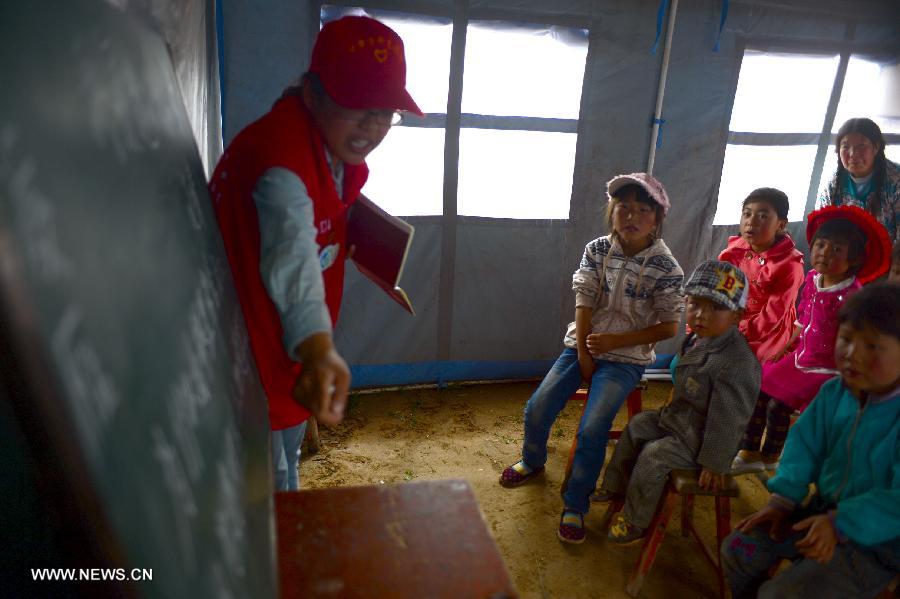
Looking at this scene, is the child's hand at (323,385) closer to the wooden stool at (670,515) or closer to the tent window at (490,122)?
the wooden stool at (670,515)

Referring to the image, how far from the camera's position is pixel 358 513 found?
65cm

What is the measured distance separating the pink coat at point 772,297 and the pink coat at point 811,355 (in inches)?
2.9

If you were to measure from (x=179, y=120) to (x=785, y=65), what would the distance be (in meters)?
4.13

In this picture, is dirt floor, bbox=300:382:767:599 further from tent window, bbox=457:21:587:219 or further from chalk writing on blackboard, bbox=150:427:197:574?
chalk writing on blackboard, bbox=150:427:197:574

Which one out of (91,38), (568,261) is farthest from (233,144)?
(568,261)

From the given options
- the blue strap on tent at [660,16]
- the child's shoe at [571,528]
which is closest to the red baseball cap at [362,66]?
the child's shoe at [571,528]

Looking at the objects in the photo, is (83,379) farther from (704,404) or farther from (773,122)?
(773,122)

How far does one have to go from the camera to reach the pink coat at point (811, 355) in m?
2.31

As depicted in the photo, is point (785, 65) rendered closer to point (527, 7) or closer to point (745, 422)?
point (527, 7)

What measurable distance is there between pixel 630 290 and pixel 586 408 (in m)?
0.54

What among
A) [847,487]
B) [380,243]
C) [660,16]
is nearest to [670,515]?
[847,487]

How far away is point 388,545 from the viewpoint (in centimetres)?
60

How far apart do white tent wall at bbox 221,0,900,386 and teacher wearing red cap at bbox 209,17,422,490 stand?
2.10m

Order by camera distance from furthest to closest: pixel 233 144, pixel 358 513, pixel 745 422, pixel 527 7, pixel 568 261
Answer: pixel 568 261
pixel 527 7
pixel 745 422
pixel 233 144
pixel 358 513
